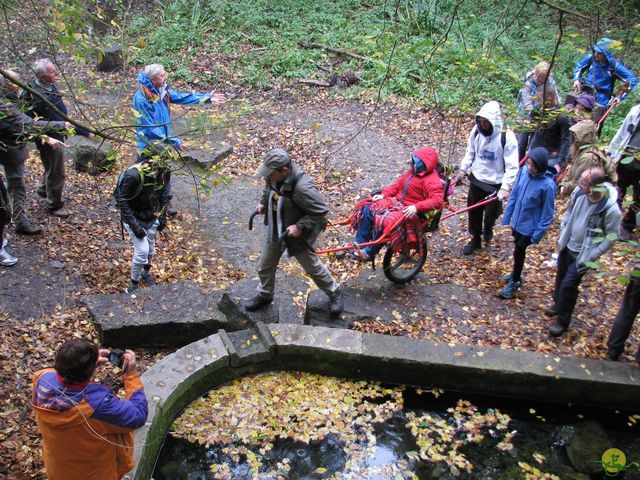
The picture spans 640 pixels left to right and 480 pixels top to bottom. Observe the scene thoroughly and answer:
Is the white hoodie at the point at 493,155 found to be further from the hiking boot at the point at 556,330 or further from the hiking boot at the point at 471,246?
the hiking boot at the point at 556,330

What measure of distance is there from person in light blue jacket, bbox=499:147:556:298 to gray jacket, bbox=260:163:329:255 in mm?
2285

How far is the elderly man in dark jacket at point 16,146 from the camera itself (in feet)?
20.0

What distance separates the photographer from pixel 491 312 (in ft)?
20.9

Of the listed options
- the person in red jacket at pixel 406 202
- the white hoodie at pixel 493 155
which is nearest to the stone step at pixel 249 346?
the person in red jacket at pixel 406 202

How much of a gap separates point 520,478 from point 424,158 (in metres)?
3.37

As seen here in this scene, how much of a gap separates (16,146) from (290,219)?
12.3 ft

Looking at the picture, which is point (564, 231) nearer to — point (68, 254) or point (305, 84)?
point (68, 254)

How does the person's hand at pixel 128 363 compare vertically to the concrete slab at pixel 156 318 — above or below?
above

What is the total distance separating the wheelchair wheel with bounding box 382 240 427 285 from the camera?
20.9ft

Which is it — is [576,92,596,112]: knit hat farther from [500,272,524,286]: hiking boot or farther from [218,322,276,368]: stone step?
[218,322,276,368]: stone step

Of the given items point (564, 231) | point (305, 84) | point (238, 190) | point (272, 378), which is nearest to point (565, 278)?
point (564, 231)

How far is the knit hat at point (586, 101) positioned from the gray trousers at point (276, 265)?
5025 mm

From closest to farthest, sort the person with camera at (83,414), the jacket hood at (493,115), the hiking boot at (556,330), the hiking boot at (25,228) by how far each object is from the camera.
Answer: the person with camera at (83,414), the hiking boot at (556,330), the jacket hood at (493,115), the hiking boot at (25,228)

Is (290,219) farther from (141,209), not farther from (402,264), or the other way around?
(402,264)
